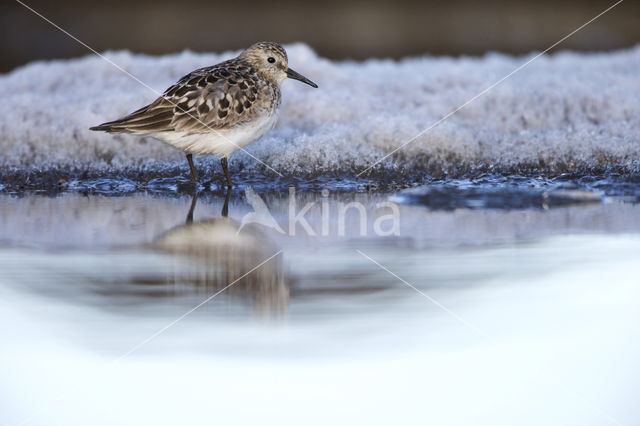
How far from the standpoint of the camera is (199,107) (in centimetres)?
591

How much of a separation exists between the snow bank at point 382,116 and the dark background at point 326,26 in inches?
61.7

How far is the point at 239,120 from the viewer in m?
5.98

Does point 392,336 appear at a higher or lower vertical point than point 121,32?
lower

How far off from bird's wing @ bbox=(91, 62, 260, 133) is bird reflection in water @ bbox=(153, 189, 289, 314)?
1023 mm

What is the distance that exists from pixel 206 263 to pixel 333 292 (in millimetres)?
742

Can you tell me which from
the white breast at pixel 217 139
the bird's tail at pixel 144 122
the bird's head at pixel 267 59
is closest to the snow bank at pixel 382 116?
the white breast at pixel 217 139

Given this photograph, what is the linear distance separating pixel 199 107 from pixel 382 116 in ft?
6.26

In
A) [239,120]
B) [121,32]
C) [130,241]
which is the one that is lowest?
[130,241]

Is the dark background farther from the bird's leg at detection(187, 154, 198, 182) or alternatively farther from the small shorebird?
the bird's leg at detection(187, 154, 198, 182)

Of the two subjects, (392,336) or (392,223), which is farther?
(392,223)

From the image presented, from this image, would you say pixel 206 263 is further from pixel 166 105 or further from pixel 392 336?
pixel 166 105

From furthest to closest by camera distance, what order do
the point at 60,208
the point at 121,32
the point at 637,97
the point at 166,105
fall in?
the point at 121,32 → the point at 637,97 → the point at 166,105 → the point at 60,208

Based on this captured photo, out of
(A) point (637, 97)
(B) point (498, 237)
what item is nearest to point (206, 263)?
(B) point (498, 237)

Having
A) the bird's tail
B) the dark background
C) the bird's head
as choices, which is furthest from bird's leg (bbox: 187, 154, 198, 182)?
the dark background
